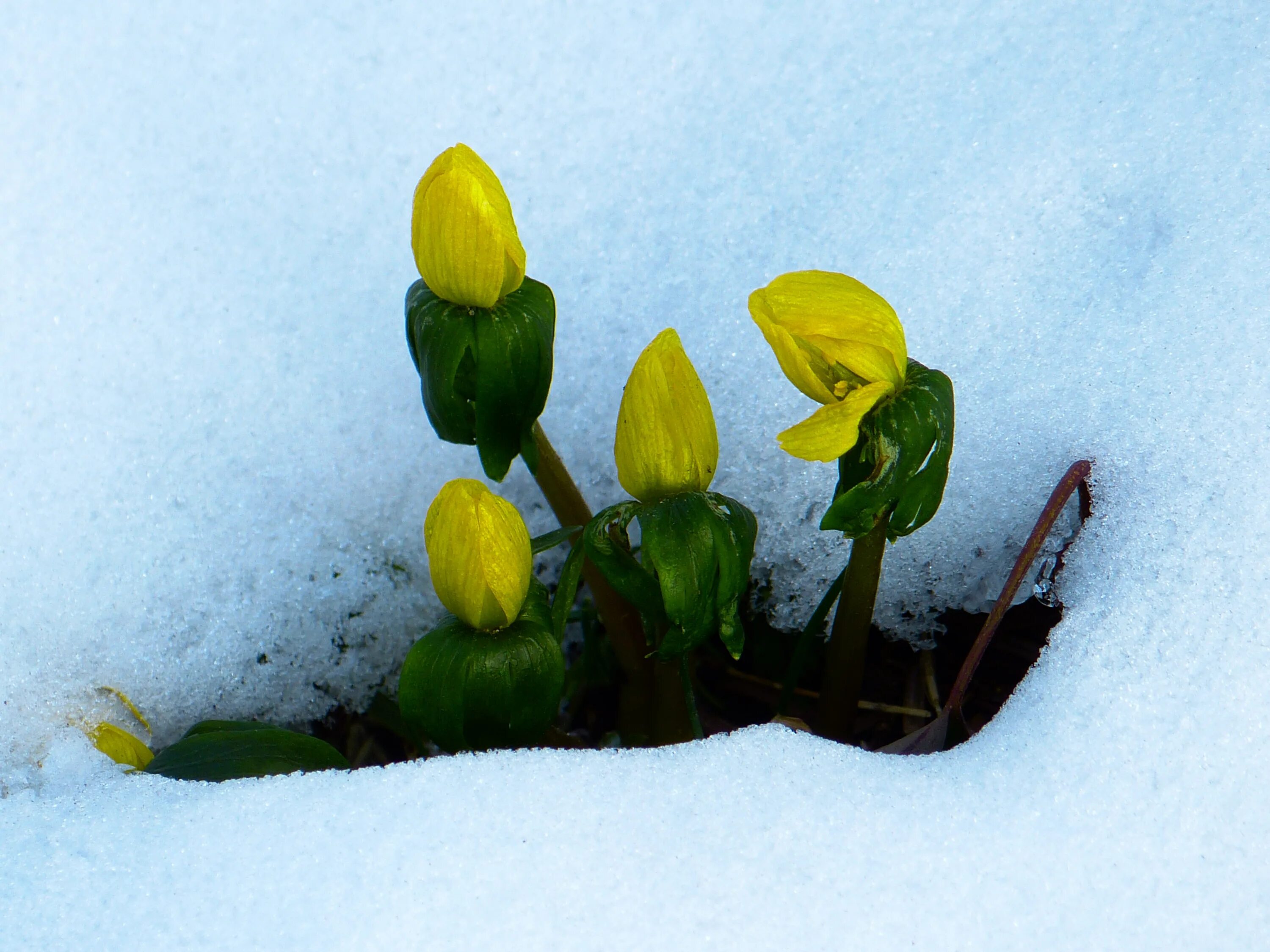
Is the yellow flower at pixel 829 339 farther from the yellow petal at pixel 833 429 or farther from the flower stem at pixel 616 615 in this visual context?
the flower stem at pixel 616 615

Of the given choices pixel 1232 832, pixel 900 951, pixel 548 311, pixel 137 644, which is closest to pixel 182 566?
pixel 137 644

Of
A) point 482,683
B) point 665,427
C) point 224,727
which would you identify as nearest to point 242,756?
point 224,727

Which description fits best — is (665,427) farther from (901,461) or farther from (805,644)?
(805,644)

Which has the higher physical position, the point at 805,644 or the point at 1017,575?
the point at 1017,575

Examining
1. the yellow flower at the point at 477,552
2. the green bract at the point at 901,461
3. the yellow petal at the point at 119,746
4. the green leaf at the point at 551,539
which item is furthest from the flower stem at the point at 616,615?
the yellow petal at the point at 119,746

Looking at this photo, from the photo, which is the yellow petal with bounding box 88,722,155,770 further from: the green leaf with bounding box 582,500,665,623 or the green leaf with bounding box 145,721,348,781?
the green leaf with bounding box 582,500,665,623

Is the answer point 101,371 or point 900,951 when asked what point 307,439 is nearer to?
point 101,371
